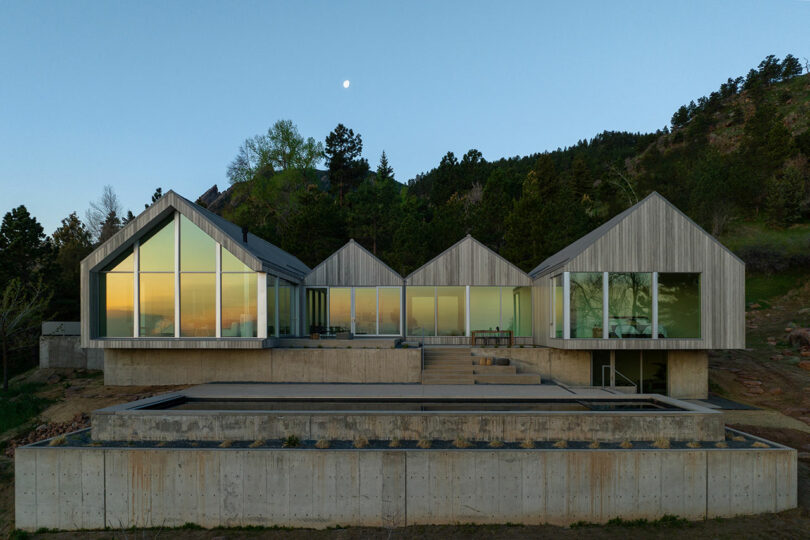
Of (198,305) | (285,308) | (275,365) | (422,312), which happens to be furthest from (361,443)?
(422,312)

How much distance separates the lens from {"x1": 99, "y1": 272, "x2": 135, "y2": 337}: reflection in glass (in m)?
15.8

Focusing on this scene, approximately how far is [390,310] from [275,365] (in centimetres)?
615

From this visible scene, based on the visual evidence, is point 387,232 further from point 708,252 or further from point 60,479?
point 60,479

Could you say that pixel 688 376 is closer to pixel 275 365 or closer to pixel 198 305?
pixel 275 365

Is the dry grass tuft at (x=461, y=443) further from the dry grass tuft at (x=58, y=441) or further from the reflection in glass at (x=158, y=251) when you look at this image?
the reflection in glass at (x=158, y=251)

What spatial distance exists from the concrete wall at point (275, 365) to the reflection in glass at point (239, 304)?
3.35ft

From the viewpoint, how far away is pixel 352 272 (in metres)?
20.9

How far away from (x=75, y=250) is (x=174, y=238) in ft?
85.2

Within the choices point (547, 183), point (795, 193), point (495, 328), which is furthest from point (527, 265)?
point (795, 193)

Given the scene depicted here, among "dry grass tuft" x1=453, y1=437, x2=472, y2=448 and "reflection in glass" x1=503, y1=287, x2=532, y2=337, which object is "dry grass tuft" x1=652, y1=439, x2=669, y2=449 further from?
"reflection in glass" x1=503, y1=287, x2=532, y2=337

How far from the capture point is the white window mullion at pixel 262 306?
1571 cm

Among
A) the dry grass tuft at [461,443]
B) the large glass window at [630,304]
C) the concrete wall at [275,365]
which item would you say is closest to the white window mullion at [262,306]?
the concrete wall at [275,365]

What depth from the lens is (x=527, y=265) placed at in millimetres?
26453

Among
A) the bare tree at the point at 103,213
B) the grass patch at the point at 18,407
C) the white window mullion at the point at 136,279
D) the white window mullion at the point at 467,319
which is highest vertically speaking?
the bare tree at the point at 103,213
